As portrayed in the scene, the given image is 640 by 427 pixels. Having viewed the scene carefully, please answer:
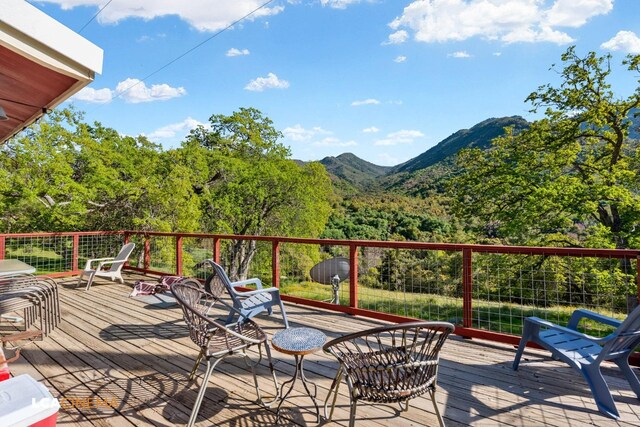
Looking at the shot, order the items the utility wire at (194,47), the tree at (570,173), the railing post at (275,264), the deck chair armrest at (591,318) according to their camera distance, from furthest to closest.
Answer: the tree at (570,173)
the utility wire at (194,47)
the railing post at (275,264)
the deck chair armrest at (591,318)

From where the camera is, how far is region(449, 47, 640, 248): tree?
10617mm

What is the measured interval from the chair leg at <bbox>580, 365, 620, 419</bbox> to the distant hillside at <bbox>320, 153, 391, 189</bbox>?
34.2 meters

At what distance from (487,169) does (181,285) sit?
12.8 m

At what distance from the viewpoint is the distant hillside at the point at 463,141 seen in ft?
88.8

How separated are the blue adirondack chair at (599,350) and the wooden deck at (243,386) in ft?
0.46

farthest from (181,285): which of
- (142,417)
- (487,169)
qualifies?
(487,169)

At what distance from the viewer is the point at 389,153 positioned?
107 feet

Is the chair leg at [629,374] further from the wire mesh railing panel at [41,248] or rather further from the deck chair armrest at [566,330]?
the wire mesh railing panel at [41,248]

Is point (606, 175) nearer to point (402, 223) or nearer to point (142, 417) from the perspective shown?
point (142, 417)

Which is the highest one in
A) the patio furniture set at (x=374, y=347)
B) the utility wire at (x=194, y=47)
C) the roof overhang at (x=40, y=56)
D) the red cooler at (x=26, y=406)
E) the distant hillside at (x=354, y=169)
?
the distant hillside at (x=354, y=169)

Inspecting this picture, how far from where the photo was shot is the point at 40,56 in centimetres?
210

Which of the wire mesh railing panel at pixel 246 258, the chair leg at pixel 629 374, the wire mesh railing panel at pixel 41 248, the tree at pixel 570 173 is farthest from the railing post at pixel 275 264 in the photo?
the wire mesh railing panel at pixel 246 258

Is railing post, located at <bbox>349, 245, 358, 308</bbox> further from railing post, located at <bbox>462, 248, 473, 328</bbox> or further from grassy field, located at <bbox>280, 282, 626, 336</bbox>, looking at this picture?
railing post, located at <bbox>462, 248, 473, 328</bbox>

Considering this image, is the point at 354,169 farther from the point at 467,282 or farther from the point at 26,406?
the point at 26,406
